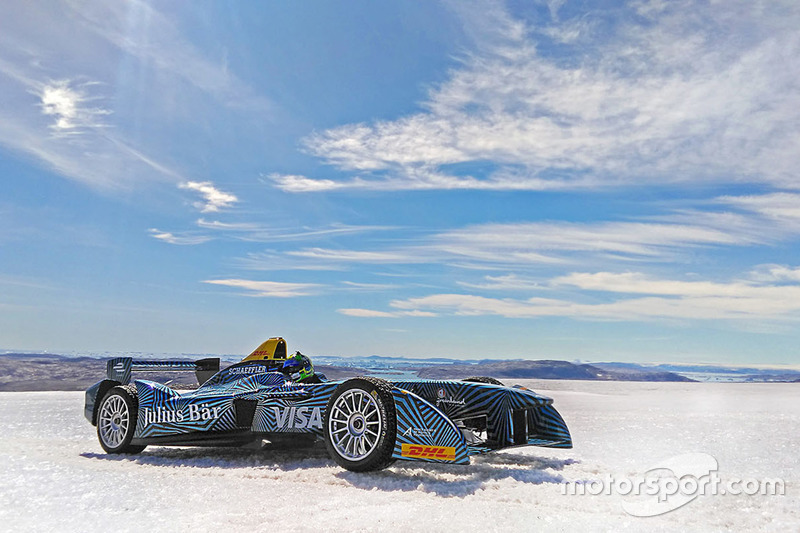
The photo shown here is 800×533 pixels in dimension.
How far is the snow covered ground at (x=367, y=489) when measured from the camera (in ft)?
14.1

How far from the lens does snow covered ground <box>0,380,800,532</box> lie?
4.29 m

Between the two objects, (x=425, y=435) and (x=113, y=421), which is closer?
(x=425, y=435)

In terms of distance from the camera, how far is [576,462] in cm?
709

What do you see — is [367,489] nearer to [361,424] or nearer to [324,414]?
[361,424]

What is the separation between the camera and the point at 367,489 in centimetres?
544

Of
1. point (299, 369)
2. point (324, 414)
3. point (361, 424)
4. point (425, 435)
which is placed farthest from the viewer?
point (299, 369)

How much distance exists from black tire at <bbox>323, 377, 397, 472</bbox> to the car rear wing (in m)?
4.53

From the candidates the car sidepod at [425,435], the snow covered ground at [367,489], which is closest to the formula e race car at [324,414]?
the car sidepod at [425,435]

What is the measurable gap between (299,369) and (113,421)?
108 inches

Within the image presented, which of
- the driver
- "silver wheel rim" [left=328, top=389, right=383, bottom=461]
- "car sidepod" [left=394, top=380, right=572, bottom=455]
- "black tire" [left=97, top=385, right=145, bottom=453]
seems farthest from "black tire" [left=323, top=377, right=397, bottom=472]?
"black tire" [left=97, top=385, right=145, bottom=453]

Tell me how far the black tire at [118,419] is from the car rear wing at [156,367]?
839 mm

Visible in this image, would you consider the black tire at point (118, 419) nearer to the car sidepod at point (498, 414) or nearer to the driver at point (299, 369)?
the driver at point (299, 369)

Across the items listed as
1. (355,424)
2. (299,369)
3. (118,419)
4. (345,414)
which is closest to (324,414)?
(345,414)

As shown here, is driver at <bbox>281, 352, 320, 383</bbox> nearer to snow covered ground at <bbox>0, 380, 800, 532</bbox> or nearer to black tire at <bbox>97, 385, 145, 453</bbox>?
snow covered ground at <bbox>0, 380, 800, 532</bbox>
